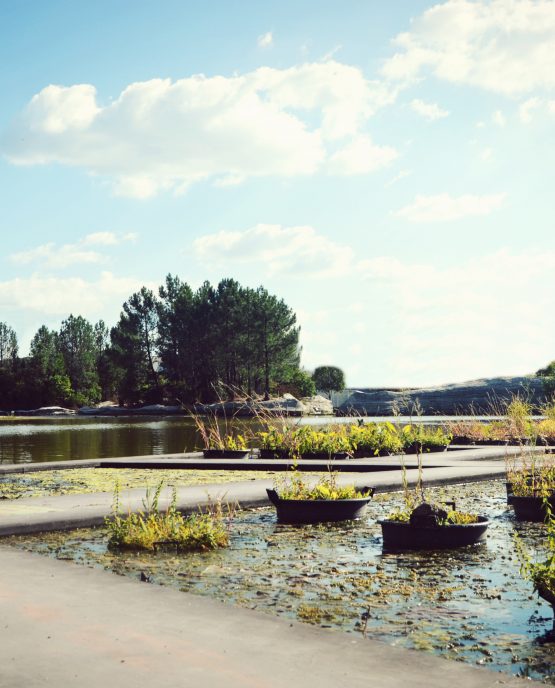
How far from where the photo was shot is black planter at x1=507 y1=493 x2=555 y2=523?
998cm

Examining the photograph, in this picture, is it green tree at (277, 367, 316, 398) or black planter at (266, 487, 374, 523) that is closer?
black planter at (266, 487, 374, 523)

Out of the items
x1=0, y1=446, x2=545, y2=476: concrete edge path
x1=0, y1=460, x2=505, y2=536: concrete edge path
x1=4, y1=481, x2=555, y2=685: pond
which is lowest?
x1=4, y1=481, x2=555, y2=685: pond

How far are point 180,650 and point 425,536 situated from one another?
3974 mm

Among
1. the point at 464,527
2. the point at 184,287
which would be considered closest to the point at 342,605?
the point at 464,527

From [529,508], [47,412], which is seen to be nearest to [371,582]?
[529,508]

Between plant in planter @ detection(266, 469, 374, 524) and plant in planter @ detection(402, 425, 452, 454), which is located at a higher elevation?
plant in planter @ detection(402, 425, 452, 454)

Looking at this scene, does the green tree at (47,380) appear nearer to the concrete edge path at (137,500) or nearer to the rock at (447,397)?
the rock at (447,397)

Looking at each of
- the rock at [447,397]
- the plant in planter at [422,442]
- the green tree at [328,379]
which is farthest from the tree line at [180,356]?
the plant in planter at [422,442]

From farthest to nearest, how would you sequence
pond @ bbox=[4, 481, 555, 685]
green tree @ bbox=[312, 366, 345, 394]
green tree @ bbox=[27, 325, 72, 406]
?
green tree @ bbox=[312, 366, 345, 394]
green tree @ bbox=[27, 325, 72, 406]
pond @ bbox=[4, 481, 555, 685]

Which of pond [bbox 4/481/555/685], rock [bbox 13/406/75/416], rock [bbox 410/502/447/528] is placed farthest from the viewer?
rock [bbox 13/406/75/416]

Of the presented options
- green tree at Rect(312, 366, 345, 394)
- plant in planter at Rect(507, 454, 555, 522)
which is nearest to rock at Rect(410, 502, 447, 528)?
plant in planter at Rect(507, 454, 555, 522)

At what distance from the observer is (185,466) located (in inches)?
665

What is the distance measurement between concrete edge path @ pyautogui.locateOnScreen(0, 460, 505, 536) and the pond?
0.22 m

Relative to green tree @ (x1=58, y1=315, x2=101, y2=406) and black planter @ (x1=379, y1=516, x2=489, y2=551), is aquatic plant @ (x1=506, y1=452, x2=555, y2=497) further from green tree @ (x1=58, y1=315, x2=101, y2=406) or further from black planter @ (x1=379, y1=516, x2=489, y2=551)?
green tree @ (x1=58, y1=315, x2=101, y2=406)
